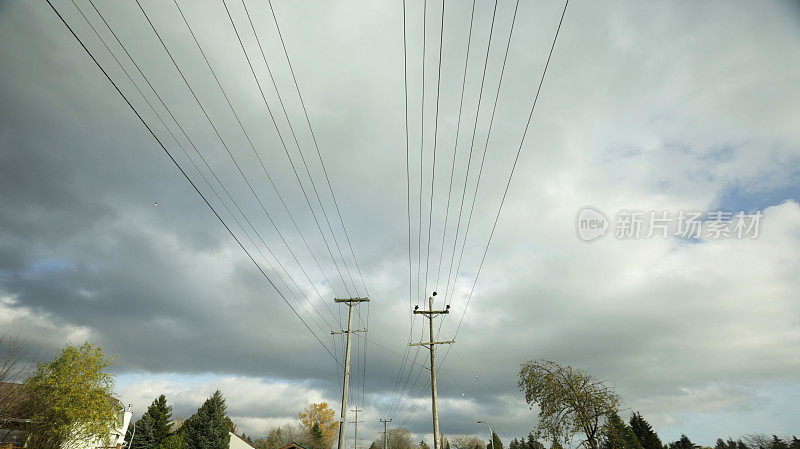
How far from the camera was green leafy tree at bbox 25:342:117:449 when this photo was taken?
90.3 feet

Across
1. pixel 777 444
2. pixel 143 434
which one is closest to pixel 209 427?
pixel 143 434

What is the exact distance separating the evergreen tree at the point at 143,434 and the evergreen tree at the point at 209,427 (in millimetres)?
5732

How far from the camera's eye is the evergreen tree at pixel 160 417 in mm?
54469

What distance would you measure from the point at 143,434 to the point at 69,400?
32.0 meters

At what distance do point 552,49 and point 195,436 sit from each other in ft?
199

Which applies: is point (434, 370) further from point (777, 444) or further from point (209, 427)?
point (777, 444)

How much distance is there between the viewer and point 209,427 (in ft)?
163

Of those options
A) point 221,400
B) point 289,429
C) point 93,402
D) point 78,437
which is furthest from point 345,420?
point 289,429

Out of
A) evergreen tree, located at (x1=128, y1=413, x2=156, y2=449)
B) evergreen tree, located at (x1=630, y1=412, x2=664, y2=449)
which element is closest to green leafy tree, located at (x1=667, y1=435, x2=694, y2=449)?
evergreen tree, located at (x1=630, y1=412, x2=664, y2=449)

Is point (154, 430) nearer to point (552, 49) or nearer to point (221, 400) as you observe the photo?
point (221, 400)

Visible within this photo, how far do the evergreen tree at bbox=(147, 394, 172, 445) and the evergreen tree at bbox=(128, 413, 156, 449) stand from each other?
2.47ft

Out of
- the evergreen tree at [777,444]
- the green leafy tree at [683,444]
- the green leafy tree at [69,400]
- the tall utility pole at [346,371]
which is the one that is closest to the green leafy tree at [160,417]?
the green leafy tree at [69,400]

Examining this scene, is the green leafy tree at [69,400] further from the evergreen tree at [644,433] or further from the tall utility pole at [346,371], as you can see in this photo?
the evergreen tree at [644,433]

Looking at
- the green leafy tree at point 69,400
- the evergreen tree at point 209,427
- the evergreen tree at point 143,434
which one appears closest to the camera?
the green leafy tree at point 69,400
